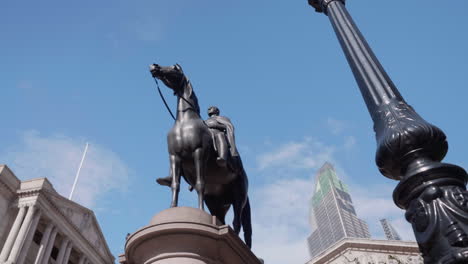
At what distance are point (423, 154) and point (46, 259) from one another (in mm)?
36985

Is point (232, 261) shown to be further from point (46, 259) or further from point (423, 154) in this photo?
point (46, 259)

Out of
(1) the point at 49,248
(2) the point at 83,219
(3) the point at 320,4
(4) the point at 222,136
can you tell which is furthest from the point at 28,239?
(3) the point at 320,4

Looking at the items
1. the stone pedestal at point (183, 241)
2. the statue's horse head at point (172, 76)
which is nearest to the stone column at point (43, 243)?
the statue's horse head at point (172, 76)

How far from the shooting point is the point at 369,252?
3784cm

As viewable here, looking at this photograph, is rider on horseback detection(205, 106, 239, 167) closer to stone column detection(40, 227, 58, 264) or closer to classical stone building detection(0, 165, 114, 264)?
classical stone building detection(0, 165, 114, 264)

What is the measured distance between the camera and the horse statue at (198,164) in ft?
21.0

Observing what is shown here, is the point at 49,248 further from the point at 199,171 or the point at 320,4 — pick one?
the point at 320,4

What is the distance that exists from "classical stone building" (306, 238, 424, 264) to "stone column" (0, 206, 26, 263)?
85.3 feet

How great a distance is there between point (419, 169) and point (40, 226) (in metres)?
38.5

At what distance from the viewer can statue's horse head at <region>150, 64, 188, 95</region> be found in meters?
7.01

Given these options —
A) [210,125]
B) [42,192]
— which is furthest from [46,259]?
[210,125]

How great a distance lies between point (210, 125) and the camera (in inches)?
Answer: 295

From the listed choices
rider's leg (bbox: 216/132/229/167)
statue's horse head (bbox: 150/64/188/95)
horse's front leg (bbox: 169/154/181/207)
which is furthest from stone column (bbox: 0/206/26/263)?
rider's leg (bbox: 216/132/229/167)

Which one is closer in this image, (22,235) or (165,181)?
(165,181)
